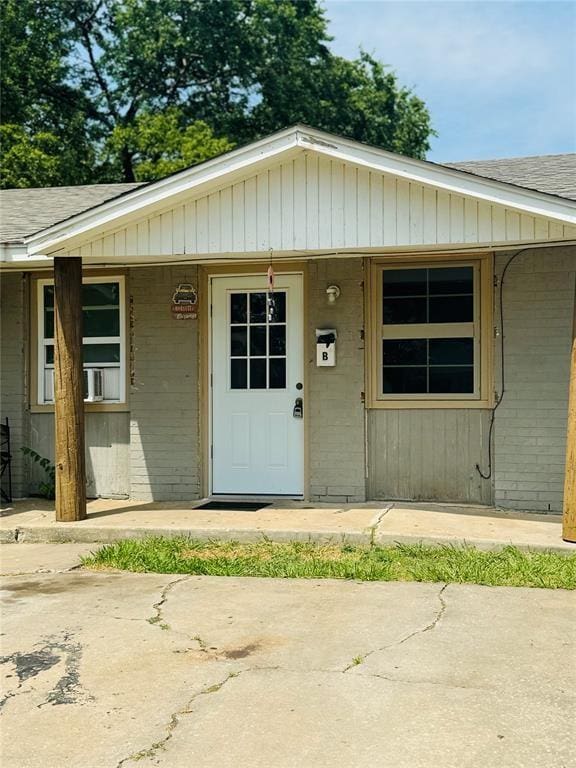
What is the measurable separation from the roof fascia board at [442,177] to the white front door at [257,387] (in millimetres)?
2052

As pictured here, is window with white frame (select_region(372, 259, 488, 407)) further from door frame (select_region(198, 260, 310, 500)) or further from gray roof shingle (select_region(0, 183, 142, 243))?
gray roof shingle (select_region(0, 183, 142, 243))

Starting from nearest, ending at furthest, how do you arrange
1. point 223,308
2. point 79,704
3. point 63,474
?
point 79,704 → point 63,474 → point 223,308

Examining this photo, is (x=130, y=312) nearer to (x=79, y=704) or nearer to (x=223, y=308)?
(x=223, y=308)

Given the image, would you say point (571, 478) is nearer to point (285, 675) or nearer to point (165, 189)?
point (285, 675)

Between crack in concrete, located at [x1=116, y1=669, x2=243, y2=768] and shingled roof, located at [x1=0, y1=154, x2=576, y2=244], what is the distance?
4916 mm

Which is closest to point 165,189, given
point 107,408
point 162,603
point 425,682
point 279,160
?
point 279,160

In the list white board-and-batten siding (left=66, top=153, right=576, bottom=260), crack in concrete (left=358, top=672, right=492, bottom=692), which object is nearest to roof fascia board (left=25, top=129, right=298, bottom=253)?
white board-and-batten siding (left=66, top=153, right=576, bottom=260)

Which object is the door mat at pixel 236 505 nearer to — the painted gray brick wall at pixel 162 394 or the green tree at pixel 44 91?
the painted gray brick wall at pixel 162 394

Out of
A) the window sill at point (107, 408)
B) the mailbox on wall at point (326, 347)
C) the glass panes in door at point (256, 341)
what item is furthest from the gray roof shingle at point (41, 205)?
the mailbox on wall at point (326, 347)

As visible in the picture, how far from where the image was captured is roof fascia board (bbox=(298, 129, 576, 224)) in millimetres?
6613

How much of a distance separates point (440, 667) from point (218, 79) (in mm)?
25701

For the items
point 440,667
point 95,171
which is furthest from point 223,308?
point 95,171

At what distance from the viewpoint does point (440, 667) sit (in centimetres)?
426

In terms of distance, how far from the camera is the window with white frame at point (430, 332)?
27.7 feet
